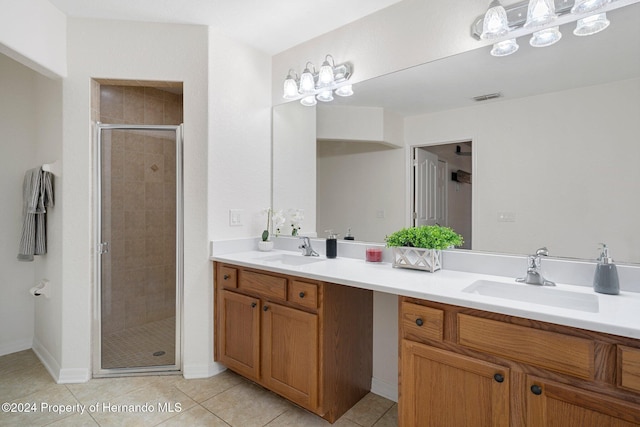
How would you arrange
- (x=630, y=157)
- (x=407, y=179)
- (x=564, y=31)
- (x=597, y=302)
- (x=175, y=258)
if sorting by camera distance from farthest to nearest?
1. (x=175, y=258)
2. (x=407, y=179)
3. (x=564, y=31)
4. (x=630, y=157)
5. (x=597, y=302)

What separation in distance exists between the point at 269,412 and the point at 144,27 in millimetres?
2599

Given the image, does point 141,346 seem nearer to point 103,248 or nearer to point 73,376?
point 73,376

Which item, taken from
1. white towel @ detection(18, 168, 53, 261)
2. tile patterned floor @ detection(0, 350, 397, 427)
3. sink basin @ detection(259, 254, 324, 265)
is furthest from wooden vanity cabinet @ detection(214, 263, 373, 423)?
white towel @ detection(18, 168, 53, 261)

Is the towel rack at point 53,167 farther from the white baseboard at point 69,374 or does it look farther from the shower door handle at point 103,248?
the white baseboard at point 69,374

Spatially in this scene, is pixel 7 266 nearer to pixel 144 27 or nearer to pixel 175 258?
pixel 175 258

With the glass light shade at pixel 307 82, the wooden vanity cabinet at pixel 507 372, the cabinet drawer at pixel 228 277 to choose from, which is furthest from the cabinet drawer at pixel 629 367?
the glass light shade at pixel 307 82

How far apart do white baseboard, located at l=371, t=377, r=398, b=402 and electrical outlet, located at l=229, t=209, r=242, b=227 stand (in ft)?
4.65

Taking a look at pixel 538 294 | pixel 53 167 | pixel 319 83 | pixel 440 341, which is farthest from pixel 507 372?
pixel 53 167

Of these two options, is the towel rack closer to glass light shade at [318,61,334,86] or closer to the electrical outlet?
the electrical outlet

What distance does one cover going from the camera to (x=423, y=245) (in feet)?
5.68

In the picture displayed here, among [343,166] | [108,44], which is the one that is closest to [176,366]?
[343,166]

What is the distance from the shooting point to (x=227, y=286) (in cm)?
219

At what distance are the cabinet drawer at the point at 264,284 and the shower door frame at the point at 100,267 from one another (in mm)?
558

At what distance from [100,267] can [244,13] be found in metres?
1.97
